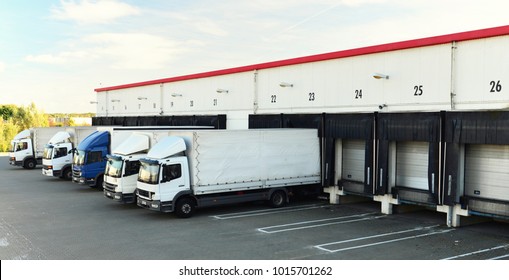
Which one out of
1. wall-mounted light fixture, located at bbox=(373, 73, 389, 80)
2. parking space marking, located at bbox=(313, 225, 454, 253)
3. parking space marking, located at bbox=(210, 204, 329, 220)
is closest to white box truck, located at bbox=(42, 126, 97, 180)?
parking space marking, located at bbox=(210, 204, 329, 220)

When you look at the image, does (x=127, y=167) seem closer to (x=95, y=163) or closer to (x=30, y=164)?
(x=95, y=163)

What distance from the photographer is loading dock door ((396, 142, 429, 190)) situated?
15.7 m

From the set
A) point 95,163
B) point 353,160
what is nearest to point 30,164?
point 95,163

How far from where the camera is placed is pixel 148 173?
15.6 m

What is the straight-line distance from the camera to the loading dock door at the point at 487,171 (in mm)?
13474

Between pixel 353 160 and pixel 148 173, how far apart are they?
7976mm

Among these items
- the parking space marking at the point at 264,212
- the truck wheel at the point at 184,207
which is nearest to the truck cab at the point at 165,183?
the truck wheel at the point at 184,207

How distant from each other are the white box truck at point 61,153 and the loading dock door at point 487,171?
1961 cm

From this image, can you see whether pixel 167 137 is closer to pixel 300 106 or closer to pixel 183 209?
pixel 183 209

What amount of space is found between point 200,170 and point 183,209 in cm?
141

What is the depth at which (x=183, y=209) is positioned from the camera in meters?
15.5

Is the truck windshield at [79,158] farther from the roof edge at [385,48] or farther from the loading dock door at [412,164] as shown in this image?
the loading dock door at [412,164]

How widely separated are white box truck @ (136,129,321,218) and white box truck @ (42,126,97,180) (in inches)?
436
